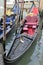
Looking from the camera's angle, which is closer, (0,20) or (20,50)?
(20,50)

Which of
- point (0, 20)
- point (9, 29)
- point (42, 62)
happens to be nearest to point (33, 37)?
point (42, 62)

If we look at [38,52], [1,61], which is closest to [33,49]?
[38,52]

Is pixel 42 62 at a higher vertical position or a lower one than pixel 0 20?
lower

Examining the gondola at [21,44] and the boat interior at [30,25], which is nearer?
the gondola at [21,44]

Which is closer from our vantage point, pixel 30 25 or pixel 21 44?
pixel 21 44

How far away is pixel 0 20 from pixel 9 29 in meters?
0.70

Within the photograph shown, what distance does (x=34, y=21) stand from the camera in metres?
9.56

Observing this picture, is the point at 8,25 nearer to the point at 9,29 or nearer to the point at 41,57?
the point at 9,29

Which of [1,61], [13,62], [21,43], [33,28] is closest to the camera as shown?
[1,61]

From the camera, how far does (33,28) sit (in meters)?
8.64

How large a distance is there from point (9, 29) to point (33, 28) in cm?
87

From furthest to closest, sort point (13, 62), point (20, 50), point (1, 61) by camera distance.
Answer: point (20, 50) → point (13, 62) → point (1, 61)

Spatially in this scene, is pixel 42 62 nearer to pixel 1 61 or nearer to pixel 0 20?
pixel 1 61

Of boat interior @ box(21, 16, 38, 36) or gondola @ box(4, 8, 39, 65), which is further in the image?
boat interior @ box(21, 16, 38, 36)
